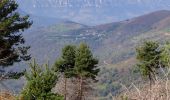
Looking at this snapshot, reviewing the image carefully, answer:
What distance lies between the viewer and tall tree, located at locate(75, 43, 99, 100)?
2077 inches

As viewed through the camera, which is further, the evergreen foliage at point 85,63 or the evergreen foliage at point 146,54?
the evergreen foliage at point 146,54

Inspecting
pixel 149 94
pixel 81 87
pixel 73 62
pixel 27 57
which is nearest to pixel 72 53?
pixel 73 62

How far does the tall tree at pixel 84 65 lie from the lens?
52.8m

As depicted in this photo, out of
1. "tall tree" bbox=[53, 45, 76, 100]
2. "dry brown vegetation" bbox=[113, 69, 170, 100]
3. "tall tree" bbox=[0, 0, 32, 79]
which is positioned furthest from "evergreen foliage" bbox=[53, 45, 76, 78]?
"dry brown vegetation" bbox=[113, 69, 170, 100]

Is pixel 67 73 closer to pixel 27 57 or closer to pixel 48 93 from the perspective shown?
pixel 27 57

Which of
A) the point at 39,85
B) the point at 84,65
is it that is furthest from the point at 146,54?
the point at 39,85


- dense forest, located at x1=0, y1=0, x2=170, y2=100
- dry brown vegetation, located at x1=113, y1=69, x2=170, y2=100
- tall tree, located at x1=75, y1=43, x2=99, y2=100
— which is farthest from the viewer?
tall tree, located at x1=75, y1=43, x2=99, y2=100

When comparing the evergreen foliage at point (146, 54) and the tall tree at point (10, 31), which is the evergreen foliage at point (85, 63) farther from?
the tall tree at point (10, 31)

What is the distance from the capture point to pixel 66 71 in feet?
177

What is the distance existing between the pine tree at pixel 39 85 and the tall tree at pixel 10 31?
17.5 meters

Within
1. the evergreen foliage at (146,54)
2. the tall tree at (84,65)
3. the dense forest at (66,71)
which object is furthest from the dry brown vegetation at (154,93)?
the evergreen foliage at (146,54)

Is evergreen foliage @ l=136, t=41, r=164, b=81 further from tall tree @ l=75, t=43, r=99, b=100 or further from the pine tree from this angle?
the pine tree

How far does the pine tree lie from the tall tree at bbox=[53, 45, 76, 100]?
35.9 m

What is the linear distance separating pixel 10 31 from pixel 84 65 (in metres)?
18.1
